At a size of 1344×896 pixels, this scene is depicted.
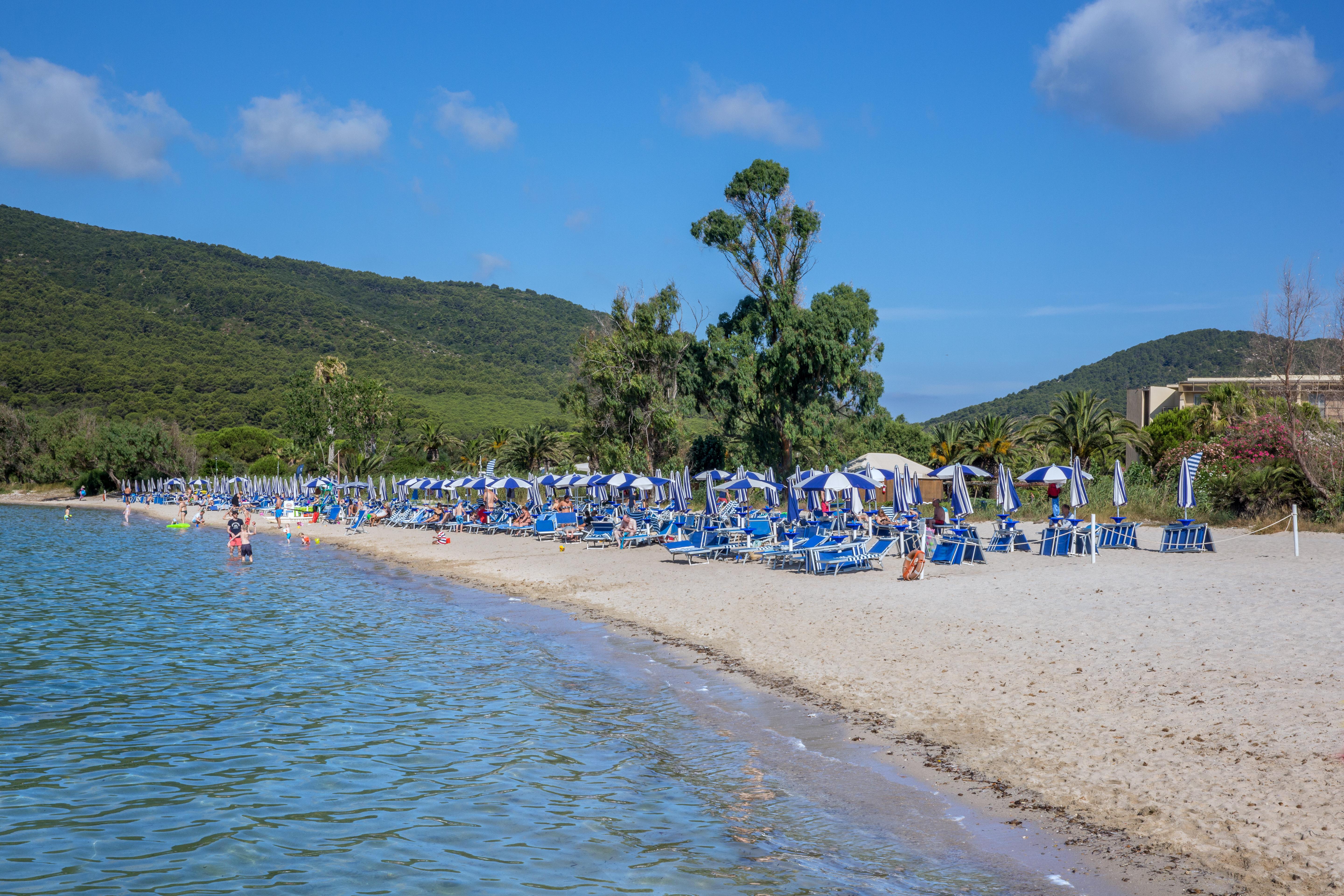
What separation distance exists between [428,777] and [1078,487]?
1650cm

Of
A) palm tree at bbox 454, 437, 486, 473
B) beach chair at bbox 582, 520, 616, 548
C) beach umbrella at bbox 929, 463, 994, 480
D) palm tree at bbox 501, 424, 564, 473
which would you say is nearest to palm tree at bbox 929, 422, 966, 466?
beach umbrella at bbox 929, 463, 994, 480

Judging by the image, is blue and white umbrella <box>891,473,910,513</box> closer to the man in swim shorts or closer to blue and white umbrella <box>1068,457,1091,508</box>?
Answer: blue and white umbrella <box>1068,457,1091,508</box>

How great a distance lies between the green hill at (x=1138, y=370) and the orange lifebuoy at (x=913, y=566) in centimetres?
6713

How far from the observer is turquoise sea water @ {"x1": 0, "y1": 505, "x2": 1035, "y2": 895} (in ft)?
18.4

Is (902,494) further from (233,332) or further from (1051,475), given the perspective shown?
(233,332)

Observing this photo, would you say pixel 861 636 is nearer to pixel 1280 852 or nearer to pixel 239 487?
pixel 1280 852

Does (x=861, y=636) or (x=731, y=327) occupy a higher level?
(x=731, y=327)

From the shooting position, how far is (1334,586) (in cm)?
1241

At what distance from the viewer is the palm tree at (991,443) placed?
43.2 metres

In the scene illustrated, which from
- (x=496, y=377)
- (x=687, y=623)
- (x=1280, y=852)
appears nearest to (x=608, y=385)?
(x=687, y=623)

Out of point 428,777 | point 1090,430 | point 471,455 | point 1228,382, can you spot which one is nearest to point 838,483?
point 428,777

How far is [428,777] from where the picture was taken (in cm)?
739

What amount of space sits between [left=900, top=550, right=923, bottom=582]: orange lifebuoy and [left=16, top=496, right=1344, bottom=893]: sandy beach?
27 centimetres

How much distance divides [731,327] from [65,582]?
23.7m
